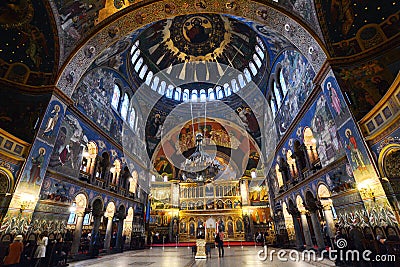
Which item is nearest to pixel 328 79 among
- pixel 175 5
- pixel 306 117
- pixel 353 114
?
pixel 353 114

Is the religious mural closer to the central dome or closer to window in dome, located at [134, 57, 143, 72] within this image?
the central dome

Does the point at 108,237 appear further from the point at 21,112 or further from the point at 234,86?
the point at 234,86

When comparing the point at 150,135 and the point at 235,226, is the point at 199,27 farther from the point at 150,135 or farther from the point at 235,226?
the point at 235,226

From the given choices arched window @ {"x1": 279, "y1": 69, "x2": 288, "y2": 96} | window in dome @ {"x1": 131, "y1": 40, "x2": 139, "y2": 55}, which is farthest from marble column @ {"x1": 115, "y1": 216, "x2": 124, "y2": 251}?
arched window @ {"x1": 279, "y1": 69, "x2": 288, "y2": 96}

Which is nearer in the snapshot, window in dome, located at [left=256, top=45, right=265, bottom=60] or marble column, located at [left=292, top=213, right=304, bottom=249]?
marble column, located at [left=292, top=213, right=304, bottom=249]

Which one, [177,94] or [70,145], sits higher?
[177,94]

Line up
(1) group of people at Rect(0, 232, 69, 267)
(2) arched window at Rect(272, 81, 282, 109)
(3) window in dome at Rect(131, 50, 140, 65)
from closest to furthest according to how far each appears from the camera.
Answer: (1) group of people at Rect(0, 232, 69, 267) → (2) arched window at Rect(272, 81, 282, 109) → (3) window in dome at Rect(131, 50, 140, 65)

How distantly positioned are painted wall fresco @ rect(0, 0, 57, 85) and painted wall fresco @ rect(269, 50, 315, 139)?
13160 mm

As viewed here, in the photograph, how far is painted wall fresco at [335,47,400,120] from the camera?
25.7ft

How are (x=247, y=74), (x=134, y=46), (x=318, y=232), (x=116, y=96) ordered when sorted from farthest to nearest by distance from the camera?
(x=247, y=74) → (x=134, y=46) → (x=116, y=96) → (x=318, y=232)

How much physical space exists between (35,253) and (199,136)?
49.0 ft

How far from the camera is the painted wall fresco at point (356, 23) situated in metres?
8.03

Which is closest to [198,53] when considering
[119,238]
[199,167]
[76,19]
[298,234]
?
[199,167]

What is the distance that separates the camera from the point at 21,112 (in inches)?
374
